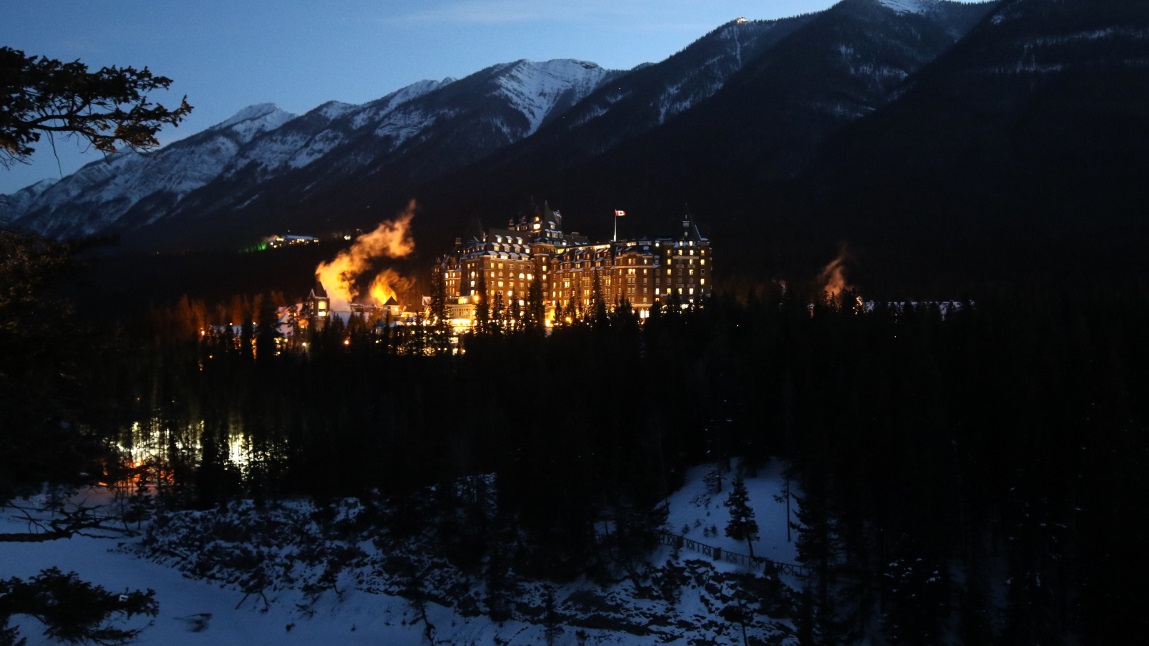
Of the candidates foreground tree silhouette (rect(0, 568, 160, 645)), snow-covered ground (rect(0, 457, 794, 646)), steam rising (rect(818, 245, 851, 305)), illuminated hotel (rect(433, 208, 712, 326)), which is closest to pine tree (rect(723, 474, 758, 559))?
snow-covered ground (rect(0, 457, 794, 646))

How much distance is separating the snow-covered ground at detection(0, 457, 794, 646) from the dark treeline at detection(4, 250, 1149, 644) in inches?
113

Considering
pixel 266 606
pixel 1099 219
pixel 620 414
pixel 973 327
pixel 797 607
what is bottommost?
pixel 266 606

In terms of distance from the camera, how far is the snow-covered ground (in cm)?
5103

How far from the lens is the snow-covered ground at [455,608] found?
167 feet

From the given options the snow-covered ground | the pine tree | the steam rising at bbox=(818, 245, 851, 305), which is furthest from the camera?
the steam rising at bbox=(818, 245, 851, 305)

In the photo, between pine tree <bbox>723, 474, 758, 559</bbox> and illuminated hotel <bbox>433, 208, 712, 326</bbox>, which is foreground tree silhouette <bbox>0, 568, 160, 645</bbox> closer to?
pine tree <bbox>723, 474, 758, 559</bbox>

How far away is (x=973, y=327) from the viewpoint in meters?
77.2

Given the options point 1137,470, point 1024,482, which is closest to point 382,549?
point 1024,482

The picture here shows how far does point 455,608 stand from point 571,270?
406ft

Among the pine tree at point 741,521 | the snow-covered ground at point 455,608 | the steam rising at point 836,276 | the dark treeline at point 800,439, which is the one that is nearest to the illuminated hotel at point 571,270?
the steam rising at point 836,276

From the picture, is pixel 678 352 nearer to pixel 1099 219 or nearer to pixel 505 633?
pixel 505 633

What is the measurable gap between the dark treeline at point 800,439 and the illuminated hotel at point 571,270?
55847 mm

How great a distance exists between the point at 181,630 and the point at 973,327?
63953mm

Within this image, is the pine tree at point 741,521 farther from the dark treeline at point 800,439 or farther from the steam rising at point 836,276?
the steam rising at point 836,276
